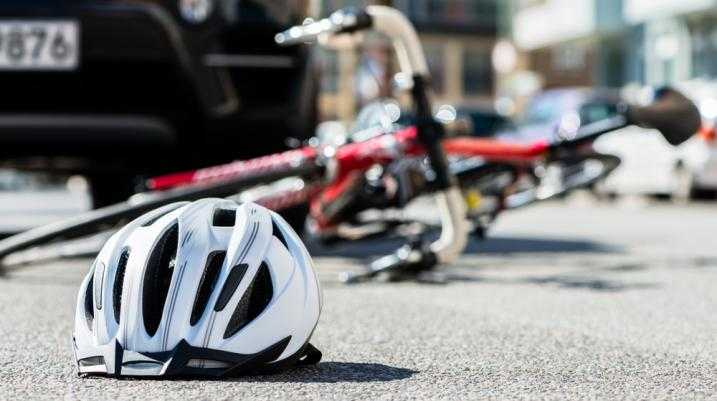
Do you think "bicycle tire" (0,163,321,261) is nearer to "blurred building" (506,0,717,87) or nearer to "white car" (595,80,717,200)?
"white car" (595,80,717,200)

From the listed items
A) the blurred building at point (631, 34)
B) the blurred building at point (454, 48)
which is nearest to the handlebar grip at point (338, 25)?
the blurred building at point (631, 34)

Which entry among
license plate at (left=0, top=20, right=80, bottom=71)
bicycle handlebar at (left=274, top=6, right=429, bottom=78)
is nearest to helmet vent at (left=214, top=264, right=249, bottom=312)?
bicycle handlebar at (left=274, top=6, right=429, bottom=78)

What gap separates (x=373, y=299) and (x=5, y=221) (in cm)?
808

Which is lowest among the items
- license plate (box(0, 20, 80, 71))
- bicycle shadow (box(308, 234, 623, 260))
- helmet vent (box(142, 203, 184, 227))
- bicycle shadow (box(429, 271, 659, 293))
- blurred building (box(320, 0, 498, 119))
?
blurred building (box(320, 0, 498, 119))

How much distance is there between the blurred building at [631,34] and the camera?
108 feet

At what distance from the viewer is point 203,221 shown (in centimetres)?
372

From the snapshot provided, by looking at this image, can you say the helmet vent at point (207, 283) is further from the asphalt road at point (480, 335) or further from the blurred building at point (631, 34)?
the blurred building at point (631, 34)

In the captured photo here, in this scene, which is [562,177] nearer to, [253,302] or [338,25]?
[338,25]

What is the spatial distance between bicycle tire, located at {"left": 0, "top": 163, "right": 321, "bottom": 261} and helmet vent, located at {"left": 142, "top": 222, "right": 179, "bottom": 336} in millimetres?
Answer: 2108

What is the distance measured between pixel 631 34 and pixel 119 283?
3495 centimetres

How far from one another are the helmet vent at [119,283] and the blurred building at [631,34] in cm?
2749

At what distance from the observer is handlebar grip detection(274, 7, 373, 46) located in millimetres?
5973

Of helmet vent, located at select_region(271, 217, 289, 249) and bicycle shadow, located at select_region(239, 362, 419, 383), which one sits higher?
helmet vent, located at select_region(271, 217, 289, 249)

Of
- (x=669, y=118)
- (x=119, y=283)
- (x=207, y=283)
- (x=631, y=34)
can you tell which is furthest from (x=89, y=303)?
(x=631, y=34)
